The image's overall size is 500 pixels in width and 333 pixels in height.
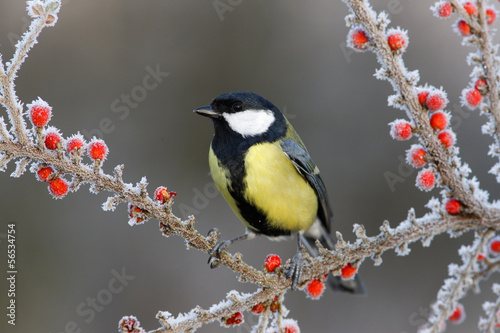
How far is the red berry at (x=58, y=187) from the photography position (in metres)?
1.23

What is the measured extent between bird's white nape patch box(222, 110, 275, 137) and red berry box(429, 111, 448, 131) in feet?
3.50

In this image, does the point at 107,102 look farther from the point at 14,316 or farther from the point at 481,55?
the point at 481,55

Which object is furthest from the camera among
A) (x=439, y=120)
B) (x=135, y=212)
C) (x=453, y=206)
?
(x=453, y=206)

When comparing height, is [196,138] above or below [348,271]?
above

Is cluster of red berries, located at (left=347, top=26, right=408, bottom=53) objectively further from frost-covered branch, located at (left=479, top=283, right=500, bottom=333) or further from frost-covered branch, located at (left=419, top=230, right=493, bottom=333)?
frost-covered branch, located at (left=479, top=283, right=500, bottom=333)

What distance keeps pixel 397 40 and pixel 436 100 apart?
0.21 meters

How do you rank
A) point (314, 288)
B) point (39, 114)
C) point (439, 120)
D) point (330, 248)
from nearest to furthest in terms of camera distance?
point (39, 114)
point (439, 120)
point (314, 288)
point (330, 248)

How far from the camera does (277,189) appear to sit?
233 centimetres

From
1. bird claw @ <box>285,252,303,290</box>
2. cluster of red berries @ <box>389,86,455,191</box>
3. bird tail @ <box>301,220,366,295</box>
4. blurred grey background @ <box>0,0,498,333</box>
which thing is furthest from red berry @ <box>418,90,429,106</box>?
blurred grey background @ <box>0,0,498,333</box>

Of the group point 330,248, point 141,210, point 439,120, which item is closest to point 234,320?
point 141,210

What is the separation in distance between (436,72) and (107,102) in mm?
2880

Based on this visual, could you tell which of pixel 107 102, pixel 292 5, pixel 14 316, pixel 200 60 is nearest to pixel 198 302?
pixel 14 316

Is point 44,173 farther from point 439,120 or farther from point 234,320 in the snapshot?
point 439,120

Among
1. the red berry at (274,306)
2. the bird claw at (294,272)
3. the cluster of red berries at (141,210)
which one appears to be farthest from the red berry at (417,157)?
the cluster of red berries at (141,210)
